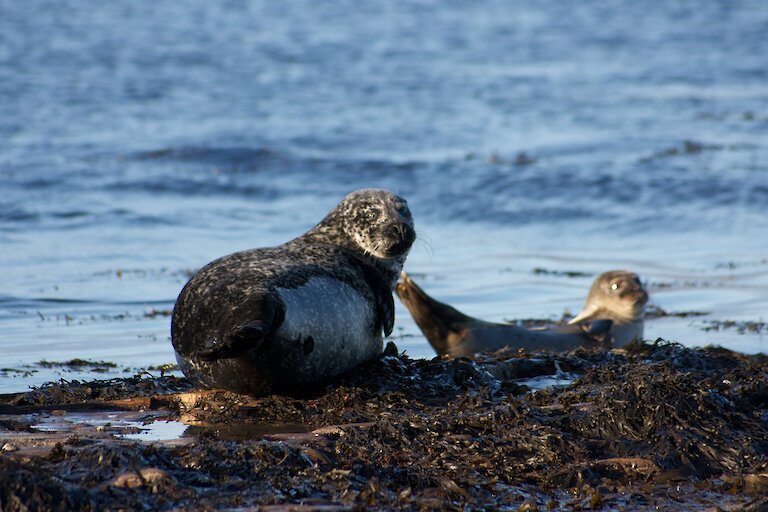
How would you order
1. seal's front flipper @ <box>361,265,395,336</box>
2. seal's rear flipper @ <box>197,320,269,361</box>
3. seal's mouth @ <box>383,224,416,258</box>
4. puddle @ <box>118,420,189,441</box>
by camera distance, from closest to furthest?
1. puddle @ <box>118,420,189,441</box>
2. seal's rear flipper @ <box>197,320,269,361</box>
3. seal's front flipper @ <box>361,265,395,336</box>
4. seal's mouth @ <box>383,224,416,258</box>

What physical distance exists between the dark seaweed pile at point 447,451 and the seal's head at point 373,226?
509 mm

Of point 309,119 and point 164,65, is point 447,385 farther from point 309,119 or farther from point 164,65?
point 164,65

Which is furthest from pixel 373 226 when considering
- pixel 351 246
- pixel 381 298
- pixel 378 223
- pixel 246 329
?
pixel 246 329

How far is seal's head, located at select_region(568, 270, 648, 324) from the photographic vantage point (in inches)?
298

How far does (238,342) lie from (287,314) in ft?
1.00

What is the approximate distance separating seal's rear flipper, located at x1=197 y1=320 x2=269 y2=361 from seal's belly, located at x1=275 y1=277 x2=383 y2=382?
0.21 metres

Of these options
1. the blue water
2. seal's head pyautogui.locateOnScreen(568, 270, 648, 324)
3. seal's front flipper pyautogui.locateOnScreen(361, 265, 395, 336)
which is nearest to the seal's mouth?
seal's front flipper pyautogui.locateOnScreen(361, 265, 395, 336)

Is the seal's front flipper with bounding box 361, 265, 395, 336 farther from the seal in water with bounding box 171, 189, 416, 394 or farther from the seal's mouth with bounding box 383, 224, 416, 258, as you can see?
the seal's mouth with bounding box 383, 224, 416, 258

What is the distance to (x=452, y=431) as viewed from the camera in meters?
4.55

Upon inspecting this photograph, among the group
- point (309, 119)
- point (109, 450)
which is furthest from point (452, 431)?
point (309, 119)

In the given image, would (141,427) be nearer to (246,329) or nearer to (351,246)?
(246,329)

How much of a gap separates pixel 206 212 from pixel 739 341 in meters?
5.78

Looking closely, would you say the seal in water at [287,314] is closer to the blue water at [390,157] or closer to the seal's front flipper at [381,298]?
the seal's front flipper at [381,298]

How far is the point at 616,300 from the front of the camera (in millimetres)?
7566
